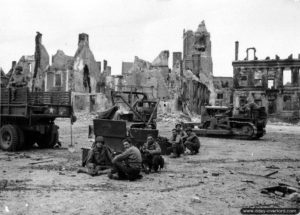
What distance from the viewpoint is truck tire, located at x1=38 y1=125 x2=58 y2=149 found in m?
13.3

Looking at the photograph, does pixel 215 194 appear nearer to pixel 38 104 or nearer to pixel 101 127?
pixel 101 127

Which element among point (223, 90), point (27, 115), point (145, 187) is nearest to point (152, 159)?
point (145, 187)

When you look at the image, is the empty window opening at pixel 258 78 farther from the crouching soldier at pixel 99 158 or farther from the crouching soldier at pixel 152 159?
the crouching soldier at pixel 99 158

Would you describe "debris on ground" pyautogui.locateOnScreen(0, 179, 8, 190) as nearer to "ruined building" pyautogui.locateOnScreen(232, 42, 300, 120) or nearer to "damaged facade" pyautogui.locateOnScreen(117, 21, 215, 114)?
"damaged facade" pyautogui.locateOnScreen(117, 21, 215, 114)

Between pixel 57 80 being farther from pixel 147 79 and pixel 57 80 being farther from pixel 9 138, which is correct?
pixel 9 138

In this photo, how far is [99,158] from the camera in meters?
8.87

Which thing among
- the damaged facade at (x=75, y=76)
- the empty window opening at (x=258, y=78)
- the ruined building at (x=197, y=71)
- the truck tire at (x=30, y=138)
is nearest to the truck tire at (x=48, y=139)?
the truck tire at (x=30, y=138)

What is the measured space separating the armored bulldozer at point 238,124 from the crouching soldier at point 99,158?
1084 centimetres

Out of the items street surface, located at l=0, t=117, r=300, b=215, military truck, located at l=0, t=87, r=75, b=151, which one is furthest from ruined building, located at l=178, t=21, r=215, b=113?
street surface, located at l=0, t=117, r=300, b=215

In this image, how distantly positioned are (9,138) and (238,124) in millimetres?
12051

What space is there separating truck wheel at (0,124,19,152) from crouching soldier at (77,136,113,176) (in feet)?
15.0

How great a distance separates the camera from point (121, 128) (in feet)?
35.0

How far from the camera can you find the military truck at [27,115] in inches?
483

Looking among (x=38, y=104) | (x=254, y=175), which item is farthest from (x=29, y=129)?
(x=254, y=175)
